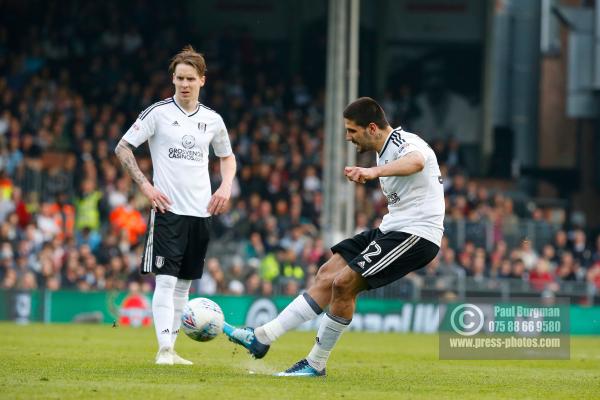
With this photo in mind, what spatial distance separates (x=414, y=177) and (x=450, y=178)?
20881 mm

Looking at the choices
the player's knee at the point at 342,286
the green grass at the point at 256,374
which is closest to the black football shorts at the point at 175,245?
the green grass at the point at 256,374

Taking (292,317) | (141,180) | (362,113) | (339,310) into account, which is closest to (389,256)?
(339,310)

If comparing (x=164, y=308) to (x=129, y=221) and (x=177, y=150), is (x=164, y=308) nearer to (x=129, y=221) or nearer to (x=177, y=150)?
(x=177, y=150)

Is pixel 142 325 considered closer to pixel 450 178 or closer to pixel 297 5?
pixel 450 178

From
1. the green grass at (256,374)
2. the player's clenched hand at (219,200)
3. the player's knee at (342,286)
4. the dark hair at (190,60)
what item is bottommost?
the green grass at (256,374)

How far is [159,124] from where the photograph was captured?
35.6ft

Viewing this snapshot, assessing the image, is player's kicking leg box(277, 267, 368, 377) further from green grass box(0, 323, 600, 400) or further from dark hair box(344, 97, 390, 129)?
dark hair box(344, 97, 390, 129)

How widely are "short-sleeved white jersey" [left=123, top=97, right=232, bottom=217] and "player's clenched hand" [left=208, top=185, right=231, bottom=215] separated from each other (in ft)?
0.17

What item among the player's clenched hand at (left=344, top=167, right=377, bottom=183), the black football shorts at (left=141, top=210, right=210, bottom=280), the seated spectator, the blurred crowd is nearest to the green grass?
the black football shorts at (left=141, top=210, right=210, bottom=280)

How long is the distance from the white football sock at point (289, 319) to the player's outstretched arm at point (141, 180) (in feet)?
4.93

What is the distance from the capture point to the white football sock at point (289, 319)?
32.2ft

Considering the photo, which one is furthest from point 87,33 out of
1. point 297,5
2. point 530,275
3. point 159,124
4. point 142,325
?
point 159,124

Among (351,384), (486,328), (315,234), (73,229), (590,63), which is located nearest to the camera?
(351,384)

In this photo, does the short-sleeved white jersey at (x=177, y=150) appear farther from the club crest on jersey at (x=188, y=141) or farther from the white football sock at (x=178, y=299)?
the white football sock at (x=178, y=299)
